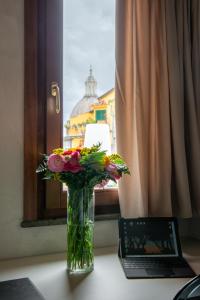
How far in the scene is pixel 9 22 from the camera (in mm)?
1296

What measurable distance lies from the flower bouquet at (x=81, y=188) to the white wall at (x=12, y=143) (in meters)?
0.25

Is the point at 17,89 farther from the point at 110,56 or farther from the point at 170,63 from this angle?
the point at 170,63

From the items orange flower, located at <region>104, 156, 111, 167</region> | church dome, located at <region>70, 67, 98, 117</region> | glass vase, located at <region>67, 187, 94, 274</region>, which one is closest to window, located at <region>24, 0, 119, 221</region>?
church dome, located at <region>70, 67, 98, 117</region>

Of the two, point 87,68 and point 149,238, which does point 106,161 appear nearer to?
point 149,238

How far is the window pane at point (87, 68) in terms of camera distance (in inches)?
57.7

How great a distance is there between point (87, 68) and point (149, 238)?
0.89 meters

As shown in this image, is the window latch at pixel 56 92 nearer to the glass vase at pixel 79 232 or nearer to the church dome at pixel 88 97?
the church dome at pixel 88 97

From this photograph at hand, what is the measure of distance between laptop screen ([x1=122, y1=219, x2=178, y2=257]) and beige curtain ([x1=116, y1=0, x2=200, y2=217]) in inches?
3.6

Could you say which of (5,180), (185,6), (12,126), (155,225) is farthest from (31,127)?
(185,6)

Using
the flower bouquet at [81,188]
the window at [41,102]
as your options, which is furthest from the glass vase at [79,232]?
the window at [41,102]

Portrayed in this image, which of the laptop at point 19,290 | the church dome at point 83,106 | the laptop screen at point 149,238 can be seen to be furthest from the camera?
the church dome at point 83,106

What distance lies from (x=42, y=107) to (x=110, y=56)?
0.49 metres

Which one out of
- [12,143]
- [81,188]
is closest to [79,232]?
[81,188]

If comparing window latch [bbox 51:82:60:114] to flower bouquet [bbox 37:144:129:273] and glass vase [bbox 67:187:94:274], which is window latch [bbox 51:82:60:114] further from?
glass vase [bbox 67:187:94:274]
